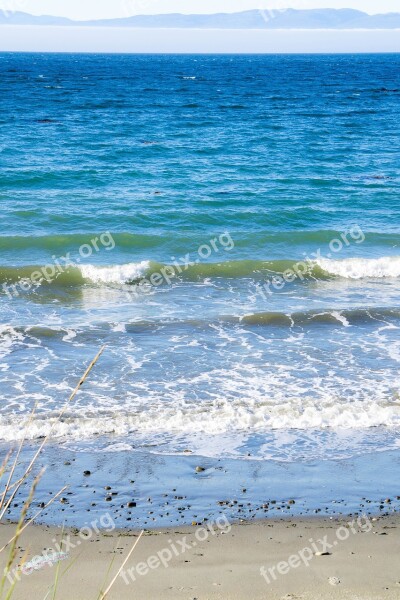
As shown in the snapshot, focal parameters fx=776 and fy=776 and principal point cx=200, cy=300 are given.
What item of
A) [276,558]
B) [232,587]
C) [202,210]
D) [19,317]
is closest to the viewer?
[232,587]

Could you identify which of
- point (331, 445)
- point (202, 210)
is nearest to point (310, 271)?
point (202, 210)

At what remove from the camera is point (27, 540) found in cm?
711

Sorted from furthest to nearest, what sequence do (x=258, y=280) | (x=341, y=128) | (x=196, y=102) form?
(x=196, y=102), (x=341, y=128), (x=258, y=280)

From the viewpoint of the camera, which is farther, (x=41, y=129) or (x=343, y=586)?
(x=41, y=129)

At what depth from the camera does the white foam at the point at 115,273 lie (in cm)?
1752

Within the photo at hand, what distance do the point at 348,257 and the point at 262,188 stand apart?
719 cm

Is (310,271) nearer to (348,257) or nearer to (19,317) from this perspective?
(348,257)

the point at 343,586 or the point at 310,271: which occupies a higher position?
the point at 343,586

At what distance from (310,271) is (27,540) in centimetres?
1223
